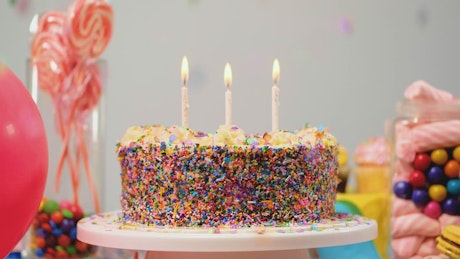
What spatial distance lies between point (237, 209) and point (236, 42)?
1882mm

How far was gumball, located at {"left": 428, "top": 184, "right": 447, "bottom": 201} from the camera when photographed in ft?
4.54

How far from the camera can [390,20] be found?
3.17 meters

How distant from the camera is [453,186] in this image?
1367 millimetres

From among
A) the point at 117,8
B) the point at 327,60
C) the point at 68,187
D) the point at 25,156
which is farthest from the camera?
the point at 327,60

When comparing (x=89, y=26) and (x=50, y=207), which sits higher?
(x=89, y=26)

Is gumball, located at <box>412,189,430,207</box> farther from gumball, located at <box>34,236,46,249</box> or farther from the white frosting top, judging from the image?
gumball, located at <box>34,236,46,249</box>

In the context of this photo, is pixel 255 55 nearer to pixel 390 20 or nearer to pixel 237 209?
pixel 390 20

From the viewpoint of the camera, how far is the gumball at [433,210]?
1.39 m

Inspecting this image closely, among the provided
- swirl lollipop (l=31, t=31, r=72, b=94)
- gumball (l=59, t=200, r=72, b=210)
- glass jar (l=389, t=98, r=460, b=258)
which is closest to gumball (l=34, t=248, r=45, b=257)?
gumball (l=59, t=200, r=72, b=210)

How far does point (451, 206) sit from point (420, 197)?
0.06 meters

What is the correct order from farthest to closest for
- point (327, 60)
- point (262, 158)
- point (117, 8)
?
point (327, 60) → point (117, 8) → point (262, 158)

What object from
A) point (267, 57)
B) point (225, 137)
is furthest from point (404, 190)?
point (267, 57)

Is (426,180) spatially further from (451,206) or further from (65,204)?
(65,204)

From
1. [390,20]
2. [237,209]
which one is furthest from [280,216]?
[390,20]
